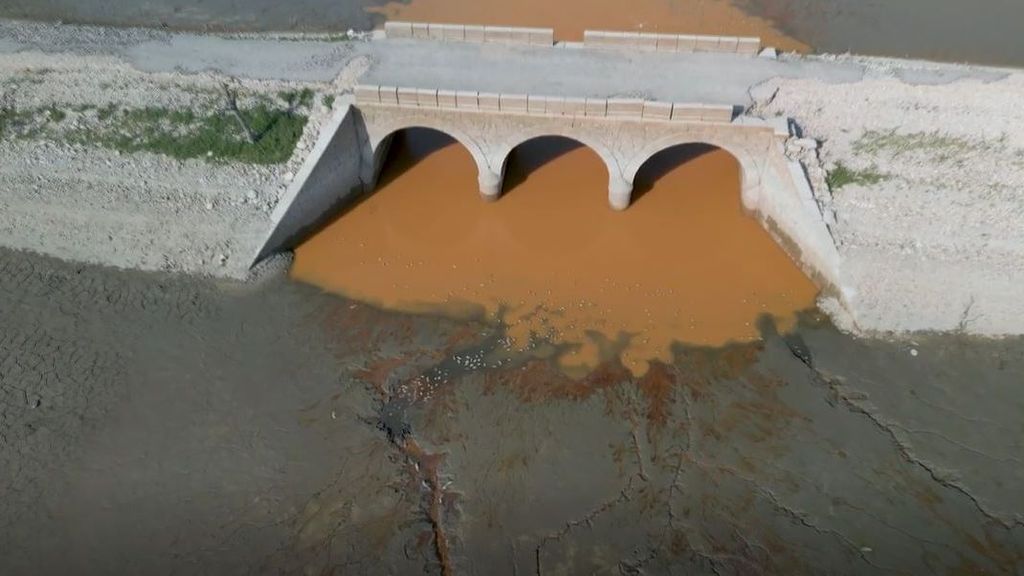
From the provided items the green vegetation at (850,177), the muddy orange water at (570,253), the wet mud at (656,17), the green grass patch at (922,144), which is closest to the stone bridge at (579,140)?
the muddy orange water at (570,253)

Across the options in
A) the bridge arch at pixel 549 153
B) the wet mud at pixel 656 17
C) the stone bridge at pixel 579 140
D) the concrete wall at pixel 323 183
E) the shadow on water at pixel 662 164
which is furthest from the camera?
the wet mud at pixel 656 17

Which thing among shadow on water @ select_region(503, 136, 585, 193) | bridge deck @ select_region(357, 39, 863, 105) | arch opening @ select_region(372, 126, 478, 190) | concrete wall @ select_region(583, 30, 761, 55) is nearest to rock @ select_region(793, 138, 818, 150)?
bridge deck @ select_region(357, 39, 863, 105)

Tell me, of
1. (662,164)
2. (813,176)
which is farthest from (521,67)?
(813,176)

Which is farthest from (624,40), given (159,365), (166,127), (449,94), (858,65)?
(159,365)

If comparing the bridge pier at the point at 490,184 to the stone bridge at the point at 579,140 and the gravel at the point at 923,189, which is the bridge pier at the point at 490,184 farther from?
the gravel at the point at 923,189

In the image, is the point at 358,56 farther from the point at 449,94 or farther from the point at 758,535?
the point at 758,535
